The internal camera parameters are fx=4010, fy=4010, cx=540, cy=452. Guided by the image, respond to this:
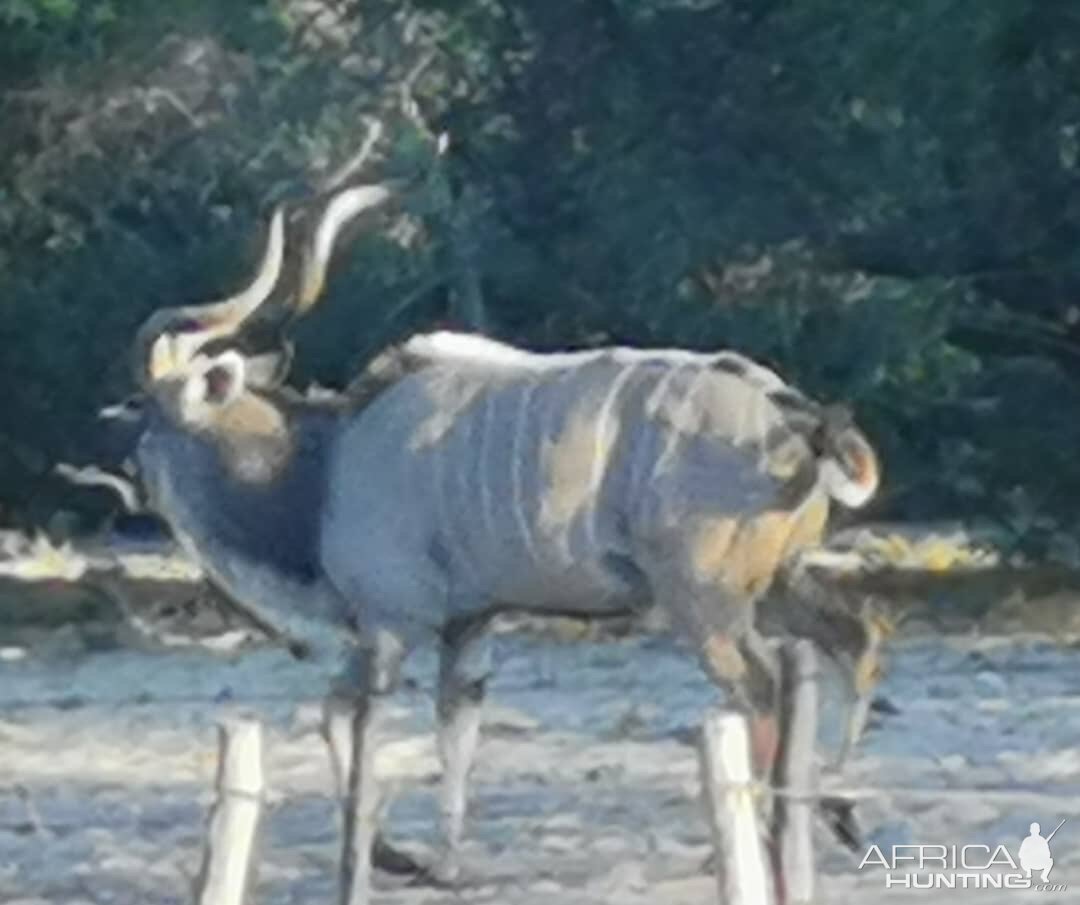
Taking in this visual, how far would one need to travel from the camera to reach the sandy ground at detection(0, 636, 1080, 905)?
1142 centimetres

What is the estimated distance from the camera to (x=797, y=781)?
9141mm

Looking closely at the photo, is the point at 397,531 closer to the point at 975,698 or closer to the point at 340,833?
the point at 340,833

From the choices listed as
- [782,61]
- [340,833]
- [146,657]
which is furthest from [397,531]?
[782,61]

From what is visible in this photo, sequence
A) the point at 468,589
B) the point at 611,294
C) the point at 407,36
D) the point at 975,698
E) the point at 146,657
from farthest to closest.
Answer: the point at 407,36 < the point at 611,294 < the point at 146,657 < the point at 975,698 < the point at 468,589

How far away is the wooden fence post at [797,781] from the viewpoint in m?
9.09

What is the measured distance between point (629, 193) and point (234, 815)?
13089 mm

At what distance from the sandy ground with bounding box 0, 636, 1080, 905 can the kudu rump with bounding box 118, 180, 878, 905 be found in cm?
56

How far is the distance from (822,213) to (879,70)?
2.71ft

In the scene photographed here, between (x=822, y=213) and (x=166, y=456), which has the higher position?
(x=822, y=213)

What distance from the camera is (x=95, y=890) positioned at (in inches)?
449

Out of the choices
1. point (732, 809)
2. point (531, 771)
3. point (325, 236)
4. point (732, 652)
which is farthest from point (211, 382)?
point (732, 809)

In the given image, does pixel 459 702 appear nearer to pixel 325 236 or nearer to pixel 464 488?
pixel 464 488

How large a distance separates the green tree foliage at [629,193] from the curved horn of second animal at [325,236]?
7.00 m

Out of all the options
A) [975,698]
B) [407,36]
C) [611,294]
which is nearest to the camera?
[975,698]
